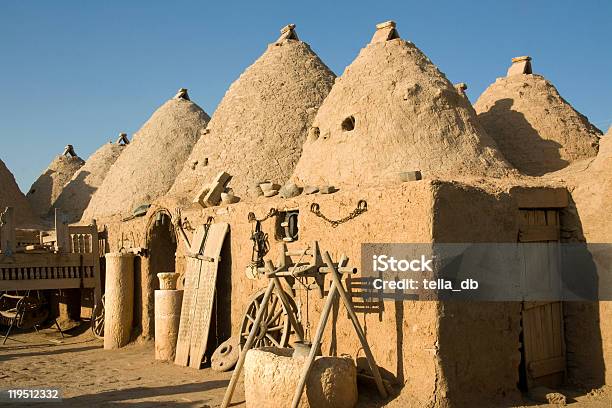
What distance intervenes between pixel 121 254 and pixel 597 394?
29.0 feet

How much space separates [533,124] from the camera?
1329cm

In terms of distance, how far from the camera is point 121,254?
1347 centimetres

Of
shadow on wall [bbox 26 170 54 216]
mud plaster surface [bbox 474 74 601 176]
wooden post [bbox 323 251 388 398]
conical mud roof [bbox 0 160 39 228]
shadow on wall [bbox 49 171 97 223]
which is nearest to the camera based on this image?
wooden post [bbox 323 251 388 398]

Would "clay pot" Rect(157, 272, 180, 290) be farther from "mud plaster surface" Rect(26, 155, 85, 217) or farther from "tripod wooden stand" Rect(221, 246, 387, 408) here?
"mud plaster surface" Rect(26, 155, 85, 217)

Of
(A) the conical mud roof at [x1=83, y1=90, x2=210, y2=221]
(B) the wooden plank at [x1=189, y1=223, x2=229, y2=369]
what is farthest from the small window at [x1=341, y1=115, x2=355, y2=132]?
(A) the conical mud roof at [x1=83, y1=90, x2=210, y2=221]

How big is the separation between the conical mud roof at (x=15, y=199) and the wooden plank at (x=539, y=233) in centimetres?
2295

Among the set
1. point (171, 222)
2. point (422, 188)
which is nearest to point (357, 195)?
point (422, 188)

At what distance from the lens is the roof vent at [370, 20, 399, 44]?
13.0 metres

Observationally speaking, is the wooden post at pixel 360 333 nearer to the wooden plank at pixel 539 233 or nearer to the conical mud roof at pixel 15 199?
the wooden plank at pixel 539 233

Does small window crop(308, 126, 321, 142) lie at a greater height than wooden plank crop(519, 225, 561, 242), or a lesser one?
greater

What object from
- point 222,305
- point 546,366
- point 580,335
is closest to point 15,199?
point 222,305

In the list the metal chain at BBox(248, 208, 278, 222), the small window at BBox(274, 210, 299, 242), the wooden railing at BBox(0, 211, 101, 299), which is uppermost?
the metal chain at BBox(248, 208, 278, 222)

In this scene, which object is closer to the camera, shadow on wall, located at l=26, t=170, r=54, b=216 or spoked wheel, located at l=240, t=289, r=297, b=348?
spoked wheel, located at l=240, t=289, r=297, b=348

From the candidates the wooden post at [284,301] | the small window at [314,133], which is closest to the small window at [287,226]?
the wooden post at [284,301]
